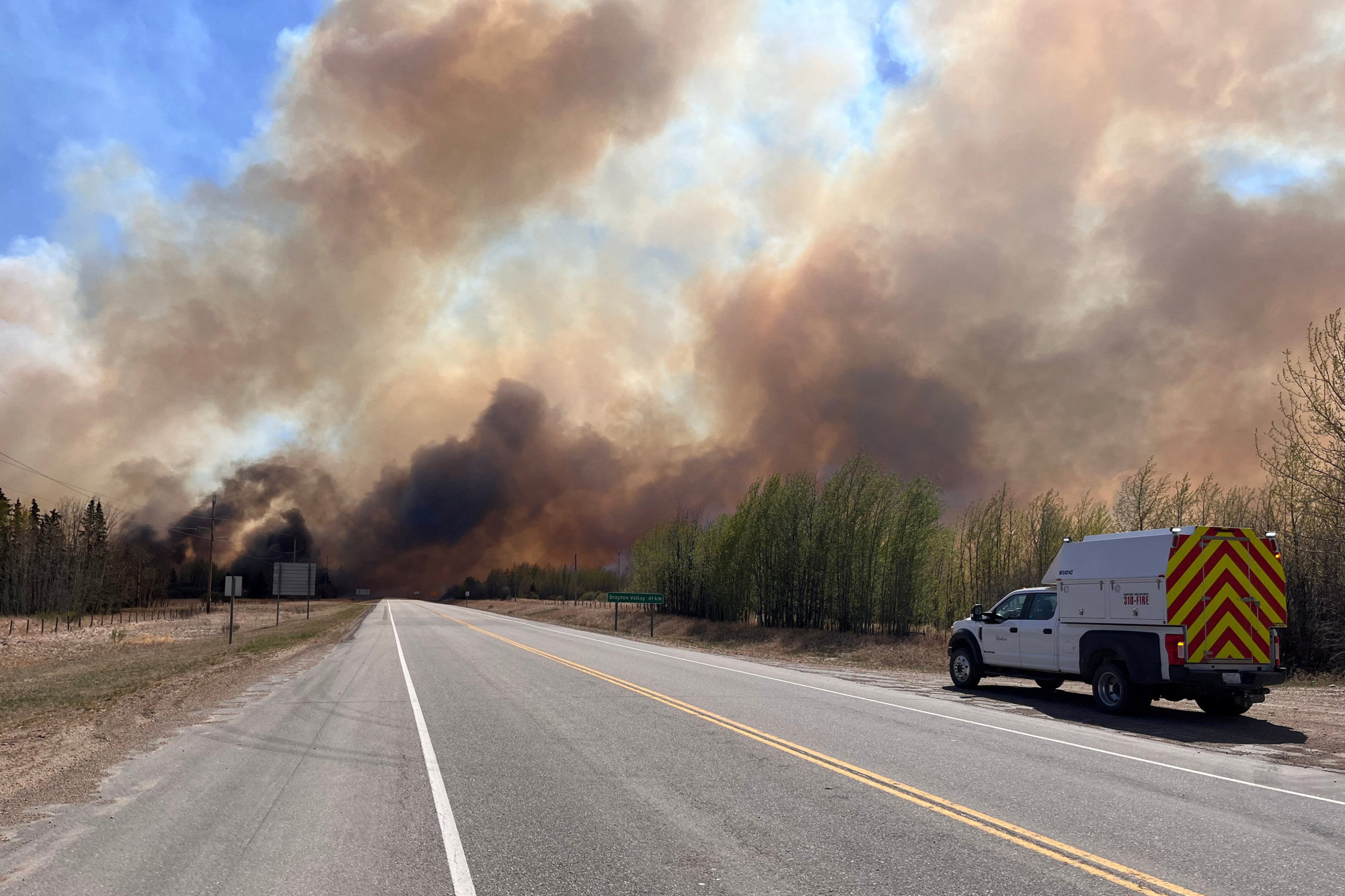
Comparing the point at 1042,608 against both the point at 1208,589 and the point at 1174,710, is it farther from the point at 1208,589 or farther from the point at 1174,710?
the point at 1208,589

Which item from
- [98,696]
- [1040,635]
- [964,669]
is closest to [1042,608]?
[1040,635]

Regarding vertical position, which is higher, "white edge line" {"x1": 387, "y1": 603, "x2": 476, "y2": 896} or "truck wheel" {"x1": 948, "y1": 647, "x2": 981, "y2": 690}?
"white edge line" {"x1": 387, "y1": 603, "x2": 476, "y2": 896}

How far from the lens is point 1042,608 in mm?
16750

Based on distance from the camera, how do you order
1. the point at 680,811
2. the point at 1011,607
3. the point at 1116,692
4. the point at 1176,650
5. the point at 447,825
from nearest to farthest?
the point at 447,825
the point at 680,811
the point at 1176,650
the point at 1116,692
the point at 1011,607

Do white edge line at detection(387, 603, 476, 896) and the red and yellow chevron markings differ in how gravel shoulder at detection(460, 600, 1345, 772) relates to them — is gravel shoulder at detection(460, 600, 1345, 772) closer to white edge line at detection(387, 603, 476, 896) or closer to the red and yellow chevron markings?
the red and yellow chevron markings

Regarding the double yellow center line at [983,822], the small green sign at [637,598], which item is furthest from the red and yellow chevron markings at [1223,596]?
the small green sign at [637,598]

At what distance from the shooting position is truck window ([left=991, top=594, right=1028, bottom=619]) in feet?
57.1

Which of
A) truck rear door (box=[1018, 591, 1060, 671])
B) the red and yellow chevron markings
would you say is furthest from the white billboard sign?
the red and yellow chevron markings

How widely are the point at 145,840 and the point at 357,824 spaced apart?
1.61 m

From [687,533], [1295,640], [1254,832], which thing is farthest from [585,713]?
[687,533]

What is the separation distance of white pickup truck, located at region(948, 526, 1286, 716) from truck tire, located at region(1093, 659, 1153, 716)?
0.02 m

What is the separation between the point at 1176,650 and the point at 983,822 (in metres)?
9.04

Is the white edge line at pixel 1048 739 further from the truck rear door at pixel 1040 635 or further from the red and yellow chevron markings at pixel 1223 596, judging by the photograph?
the red and yellow chevron markings at pixel 1223 596

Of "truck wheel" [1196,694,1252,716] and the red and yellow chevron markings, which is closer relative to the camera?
the red and yellow chevron markings
